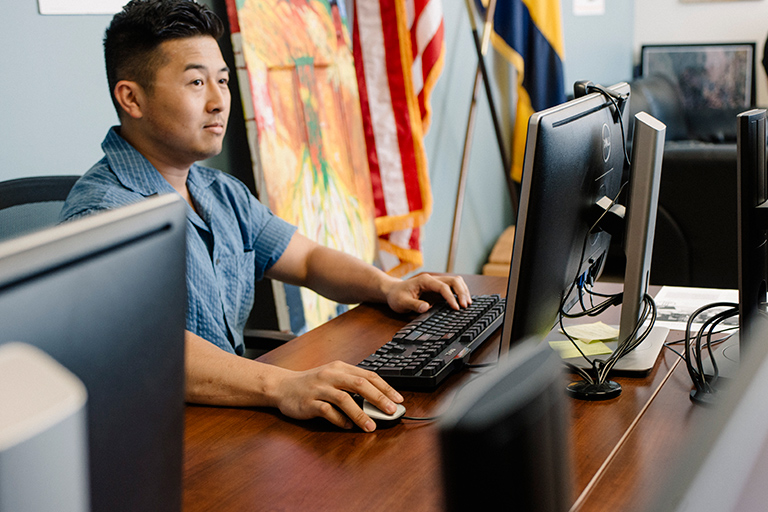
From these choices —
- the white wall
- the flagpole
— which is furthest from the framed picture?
the flagpole

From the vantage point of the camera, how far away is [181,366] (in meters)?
0.49

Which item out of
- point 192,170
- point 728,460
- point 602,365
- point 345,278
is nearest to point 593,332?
point 602,365

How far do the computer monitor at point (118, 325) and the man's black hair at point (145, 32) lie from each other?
1071mm

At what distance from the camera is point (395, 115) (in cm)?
270

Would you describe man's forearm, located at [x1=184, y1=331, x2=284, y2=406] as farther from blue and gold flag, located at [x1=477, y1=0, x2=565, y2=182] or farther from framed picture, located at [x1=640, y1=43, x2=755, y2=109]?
framed picture, located at [x1=640, y1=43, x2=755, y2=109]

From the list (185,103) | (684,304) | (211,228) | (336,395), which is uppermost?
(185,103)

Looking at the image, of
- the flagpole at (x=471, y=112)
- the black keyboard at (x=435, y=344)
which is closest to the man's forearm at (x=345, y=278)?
the black keyboard at (x=435, y=344)

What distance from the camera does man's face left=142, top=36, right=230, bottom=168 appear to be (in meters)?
1.44

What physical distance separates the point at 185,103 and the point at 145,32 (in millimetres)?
149

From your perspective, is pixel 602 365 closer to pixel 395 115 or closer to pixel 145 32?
pixel 145 32

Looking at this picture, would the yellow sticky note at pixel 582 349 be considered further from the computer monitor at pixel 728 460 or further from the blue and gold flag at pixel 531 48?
the blue and gold flag at pixel 531 48

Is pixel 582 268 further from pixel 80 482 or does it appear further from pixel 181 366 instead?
pixel 80 482

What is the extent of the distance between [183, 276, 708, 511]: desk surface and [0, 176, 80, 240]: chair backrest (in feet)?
1.43

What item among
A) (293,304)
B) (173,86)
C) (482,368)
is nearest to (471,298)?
(482,368)
